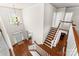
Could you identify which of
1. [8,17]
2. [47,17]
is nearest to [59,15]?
[47,17]

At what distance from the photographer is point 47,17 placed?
3.60ft

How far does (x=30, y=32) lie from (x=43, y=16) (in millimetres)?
199

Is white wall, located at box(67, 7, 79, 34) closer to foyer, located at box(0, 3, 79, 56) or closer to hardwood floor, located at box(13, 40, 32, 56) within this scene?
foyer, located at box(0, 3, 79, 56)

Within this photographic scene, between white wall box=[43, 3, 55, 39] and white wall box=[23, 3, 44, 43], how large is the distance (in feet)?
0.09

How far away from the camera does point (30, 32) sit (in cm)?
113

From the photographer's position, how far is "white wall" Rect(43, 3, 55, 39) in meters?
1.08

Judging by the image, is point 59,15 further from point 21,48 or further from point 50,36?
point 21,48

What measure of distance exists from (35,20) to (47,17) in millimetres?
117

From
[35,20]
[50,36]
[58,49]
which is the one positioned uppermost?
[35,20]

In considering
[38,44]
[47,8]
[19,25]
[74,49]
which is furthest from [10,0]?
[74,49]

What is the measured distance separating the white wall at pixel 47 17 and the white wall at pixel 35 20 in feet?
0.09

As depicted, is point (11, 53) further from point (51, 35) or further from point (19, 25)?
point (51, 35)

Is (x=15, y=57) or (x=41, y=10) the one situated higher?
(x=41, y=10)

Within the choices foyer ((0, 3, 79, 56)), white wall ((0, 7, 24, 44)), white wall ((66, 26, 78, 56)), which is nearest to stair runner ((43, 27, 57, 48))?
foyer ((0, 3, 79, 56))
